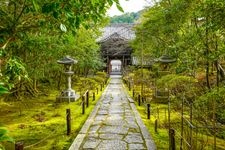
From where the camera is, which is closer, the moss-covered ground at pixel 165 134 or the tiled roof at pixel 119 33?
the moss-covered ground at pixel 165 134

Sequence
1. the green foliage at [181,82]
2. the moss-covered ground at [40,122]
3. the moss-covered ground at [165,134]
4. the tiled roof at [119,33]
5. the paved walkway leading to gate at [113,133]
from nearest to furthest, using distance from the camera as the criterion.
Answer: the paved walkway leading to gate at [113,133]
the moss-covered ground at [165,134]
the moss-covered ground at [40,122]
the green foliage at [181,82]
the tiled roof at [119,33]

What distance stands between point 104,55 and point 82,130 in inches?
1427

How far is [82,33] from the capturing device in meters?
21.9

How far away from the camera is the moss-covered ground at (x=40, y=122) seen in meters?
8.14

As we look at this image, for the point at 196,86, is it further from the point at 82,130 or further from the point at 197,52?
the point at 82,130

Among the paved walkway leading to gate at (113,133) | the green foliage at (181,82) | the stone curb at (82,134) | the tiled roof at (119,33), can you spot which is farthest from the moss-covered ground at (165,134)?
the tiled roof at (119,33)

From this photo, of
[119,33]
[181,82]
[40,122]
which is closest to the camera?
[40,122]

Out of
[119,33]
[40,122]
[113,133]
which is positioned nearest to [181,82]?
[113,133]

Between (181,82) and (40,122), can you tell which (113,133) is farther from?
(181,82)

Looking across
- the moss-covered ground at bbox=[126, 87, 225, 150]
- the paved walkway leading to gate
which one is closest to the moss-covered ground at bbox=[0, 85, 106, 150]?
the paved walkway leading to gate

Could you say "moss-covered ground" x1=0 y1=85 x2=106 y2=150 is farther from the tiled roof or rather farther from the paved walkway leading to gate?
the tiled roof

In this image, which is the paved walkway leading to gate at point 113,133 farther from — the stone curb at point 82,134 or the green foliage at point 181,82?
the green foliage at point 181,82

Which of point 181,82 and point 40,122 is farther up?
point 181,82

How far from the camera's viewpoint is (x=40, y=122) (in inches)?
450
